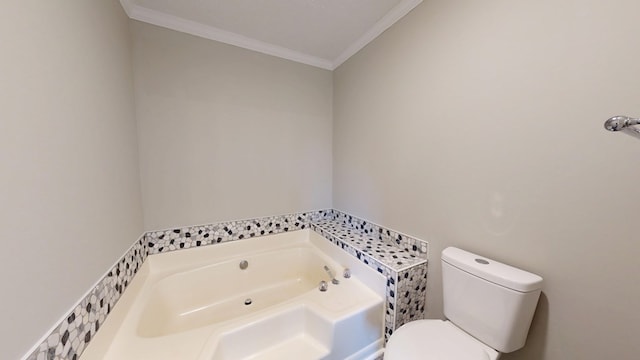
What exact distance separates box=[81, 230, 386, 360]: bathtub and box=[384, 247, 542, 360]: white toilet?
0.31 metres

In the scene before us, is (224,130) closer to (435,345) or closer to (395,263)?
(395,263)

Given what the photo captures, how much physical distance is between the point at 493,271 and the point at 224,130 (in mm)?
2007

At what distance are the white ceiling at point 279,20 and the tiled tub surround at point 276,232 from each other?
1.58 m

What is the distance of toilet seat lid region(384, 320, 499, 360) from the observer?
0.90 metres

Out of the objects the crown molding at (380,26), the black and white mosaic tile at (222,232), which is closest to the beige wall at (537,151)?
the crown molding at (380,26)

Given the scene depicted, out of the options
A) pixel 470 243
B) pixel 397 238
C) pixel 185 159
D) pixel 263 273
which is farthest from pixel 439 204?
pixel 185 159

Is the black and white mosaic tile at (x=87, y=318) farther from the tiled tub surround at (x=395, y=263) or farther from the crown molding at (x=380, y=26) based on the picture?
the crown molding at (x=380, y=26)

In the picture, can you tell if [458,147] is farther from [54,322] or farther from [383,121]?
[54,322]

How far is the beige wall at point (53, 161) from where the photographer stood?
575 mm

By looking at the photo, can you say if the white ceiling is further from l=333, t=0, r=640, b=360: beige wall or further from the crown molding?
l=333, t=0, r=640, b=360: beige wall

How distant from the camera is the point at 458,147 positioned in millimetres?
1196

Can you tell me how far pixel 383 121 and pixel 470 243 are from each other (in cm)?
103

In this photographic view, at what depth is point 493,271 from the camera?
0.95 m

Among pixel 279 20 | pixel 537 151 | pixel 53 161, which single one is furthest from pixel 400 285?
pixel 279 20
